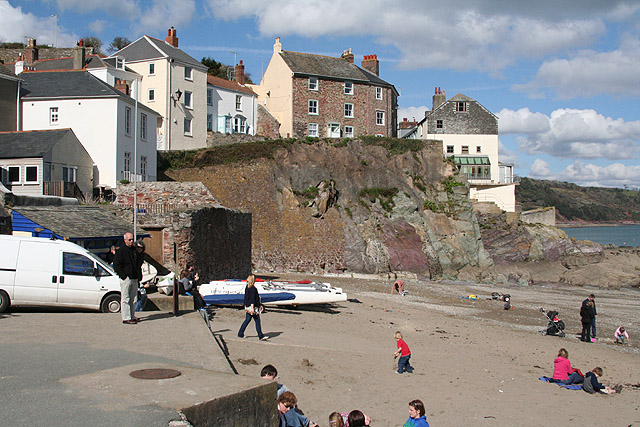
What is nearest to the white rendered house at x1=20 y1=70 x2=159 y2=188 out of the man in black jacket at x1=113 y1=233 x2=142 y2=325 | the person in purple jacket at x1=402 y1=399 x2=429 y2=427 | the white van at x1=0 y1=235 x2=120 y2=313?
the white van at x1=0 y1=235 x2=120 y2=313

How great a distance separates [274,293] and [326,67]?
33.0 metres

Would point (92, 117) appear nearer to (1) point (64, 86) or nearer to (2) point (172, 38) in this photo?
(1) point (64, 86)

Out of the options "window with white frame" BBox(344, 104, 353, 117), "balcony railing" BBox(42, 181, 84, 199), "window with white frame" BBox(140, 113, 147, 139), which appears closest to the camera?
"balcony railing" BBox(42, 181, 84, 199)

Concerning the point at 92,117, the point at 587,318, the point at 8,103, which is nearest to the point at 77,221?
the point at 92,117

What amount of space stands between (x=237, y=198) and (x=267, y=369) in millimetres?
27170

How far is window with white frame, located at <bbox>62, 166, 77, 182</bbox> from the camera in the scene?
23.6 m

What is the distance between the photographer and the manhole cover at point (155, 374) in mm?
5973

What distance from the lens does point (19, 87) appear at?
26.7 m

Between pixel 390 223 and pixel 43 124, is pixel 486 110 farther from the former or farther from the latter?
pixel 43 124

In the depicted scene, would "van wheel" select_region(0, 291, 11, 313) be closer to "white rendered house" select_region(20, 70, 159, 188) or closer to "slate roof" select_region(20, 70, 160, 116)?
"white rendered house" select_region(20, 70, 159, 188)

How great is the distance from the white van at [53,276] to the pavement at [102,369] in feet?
1.02

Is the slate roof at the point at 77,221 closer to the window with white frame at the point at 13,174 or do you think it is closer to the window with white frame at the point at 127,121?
the window with white frame at the point at 13,174

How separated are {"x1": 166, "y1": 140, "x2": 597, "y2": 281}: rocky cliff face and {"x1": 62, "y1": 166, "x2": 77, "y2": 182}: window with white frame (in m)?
10.9

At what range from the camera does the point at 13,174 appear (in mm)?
21547
